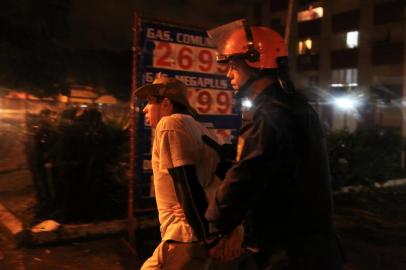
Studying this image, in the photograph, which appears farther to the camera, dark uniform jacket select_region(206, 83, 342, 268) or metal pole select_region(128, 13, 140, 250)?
metal pole select_region(128, 13, 140, 250)

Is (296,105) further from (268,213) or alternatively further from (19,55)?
(19,55)

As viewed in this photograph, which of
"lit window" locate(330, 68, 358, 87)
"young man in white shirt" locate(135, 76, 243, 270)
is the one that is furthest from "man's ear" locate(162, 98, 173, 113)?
"lit window" locate(330, 68, 358, 87)

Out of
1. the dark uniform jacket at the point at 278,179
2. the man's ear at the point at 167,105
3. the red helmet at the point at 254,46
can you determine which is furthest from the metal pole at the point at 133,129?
the dark uniform jacket at the point at 278,179

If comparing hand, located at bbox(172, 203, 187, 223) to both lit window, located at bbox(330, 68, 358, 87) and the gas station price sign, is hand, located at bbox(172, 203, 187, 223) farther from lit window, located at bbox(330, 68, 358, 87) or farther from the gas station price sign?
lit window, located at bbox(330, 68, 358, 87)

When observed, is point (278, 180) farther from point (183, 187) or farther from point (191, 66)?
point (191, 66)

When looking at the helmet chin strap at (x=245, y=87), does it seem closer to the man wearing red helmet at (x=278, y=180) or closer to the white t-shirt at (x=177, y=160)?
the man wearing red helmet at (x=278, y=180)

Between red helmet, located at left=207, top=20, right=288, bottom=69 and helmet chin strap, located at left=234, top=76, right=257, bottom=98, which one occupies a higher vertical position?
red helmet, located at left=207, top=20, right=288, bottom=69

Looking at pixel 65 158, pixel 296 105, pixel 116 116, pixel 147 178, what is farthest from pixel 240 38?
pixel 116 116

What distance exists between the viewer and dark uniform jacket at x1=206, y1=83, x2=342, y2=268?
6.53ft

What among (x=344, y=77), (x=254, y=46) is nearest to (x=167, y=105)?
(x=254, y=46)

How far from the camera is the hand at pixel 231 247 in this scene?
226cm

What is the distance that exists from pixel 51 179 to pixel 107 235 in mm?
1045

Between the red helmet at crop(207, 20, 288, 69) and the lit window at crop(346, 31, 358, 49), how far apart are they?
1279 inches

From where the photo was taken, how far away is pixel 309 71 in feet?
119
